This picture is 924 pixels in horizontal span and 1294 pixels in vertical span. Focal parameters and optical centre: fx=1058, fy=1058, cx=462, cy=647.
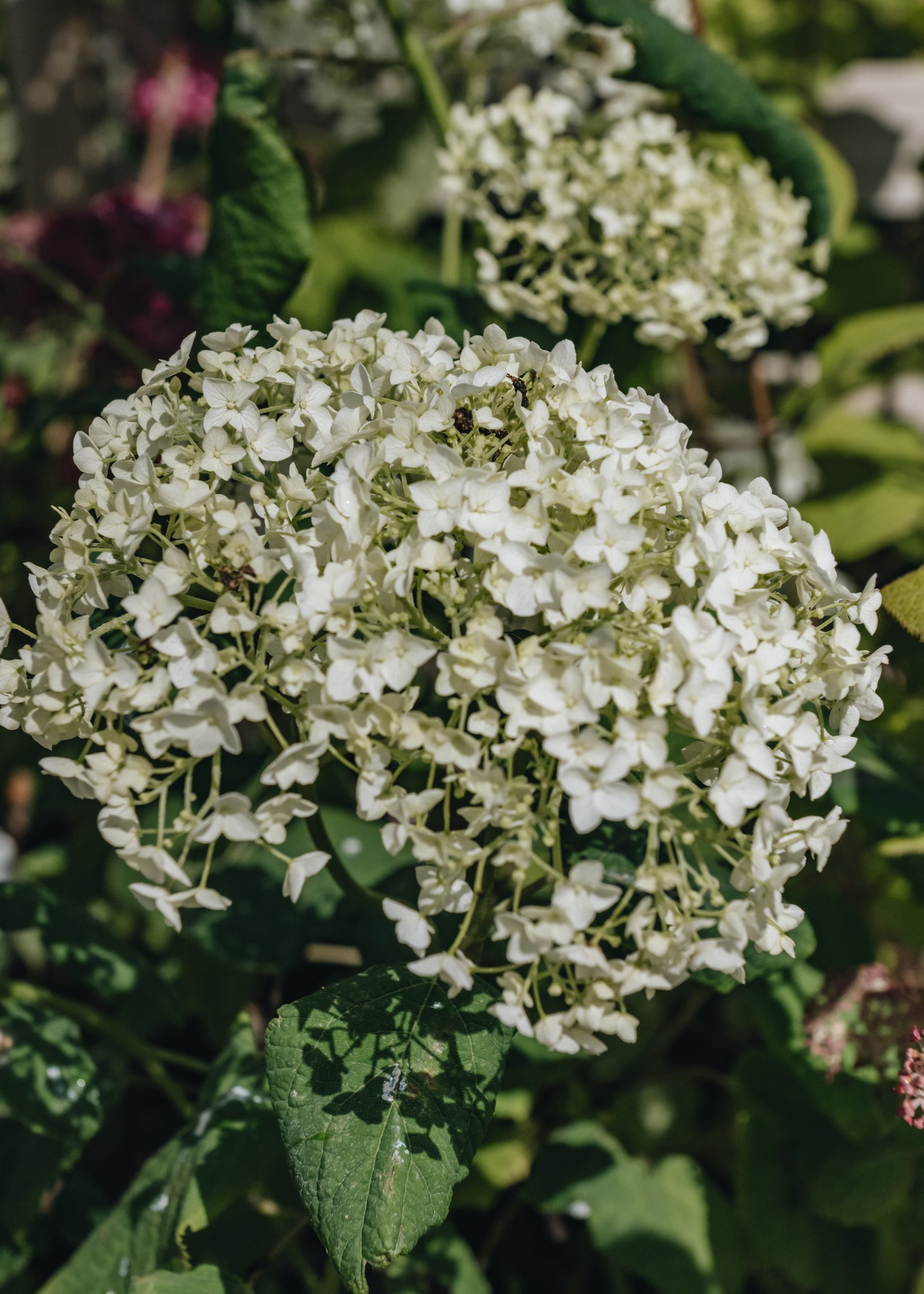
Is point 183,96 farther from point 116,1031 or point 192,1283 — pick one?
point 192,1283

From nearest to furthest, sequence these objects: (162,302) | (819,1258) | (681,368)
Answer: (819,1258) → (162,302) → (681,368)

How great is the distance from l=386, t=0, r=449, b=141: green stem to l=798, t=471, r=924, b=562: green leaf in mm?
733

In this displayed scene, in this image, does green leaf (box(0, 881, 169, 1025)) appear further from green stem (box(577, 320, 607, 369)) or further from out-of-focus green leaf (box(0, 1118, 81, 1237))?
green stem (box(577, 320, 607, 369))

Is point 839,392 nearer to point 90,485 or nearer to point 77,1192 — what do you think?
point 90,485

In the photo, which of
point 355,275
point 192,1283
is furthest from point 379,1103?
point 355,275

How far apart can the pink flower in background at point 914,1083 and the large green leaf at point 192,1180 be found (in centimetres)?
50

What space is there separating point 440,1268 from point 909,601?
2.55 ft

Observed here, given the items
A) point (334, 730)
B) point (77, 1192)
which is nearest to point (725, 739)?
point (334, 730)

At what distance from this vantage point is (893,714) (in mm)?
1393

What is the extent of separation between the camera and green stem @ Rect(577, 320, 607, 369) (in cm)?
120

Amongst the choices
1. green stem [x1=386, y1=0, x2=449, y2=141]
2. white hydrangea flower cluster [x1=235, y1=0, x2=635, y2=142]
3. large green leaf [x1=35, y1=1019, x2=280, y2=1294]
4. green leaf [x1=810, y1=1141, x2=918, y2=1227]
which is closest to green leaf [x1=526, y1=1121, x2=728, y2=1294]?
green leaf [x1=810, y1=1141, x2=918, y2=1227]

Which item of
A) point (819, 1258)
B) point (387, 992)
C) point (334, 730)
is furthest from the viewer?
point (819, 1258)

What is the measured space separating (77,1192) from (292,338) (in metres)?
1.02

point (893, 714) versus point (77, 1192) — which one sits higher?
point (893, 714)
